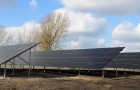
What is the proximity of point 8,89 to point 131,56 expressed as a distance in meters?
23.7

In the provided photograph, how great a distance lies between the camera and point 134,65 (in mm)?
34188

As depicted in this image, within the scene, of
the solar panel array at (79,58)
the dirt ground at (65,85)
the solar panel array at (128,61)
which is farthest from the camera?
the solar panel array at (128,61)

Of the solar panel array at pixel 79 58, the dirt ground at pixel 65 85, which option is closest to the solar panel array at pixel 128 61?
the solar panel array at pixel 79 58

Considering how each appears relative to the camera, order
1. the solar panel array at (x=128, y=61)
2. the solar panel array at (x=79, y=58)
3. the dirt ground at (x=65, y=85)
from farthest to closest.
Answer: the solar panel array at (x=128, y=61) < the solar panel array at (x=79, y=58) < the dirt ground at (x=65, y=85)

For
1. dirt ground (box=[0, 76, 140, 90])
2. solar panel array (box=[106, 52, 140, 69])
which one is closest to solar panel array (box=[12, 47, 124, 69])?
solar panel array (box=[106, 52, 140, 69])

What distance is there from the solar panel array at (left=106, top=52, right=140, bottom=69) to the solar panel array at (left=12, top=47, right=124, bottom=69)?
11.1 ft

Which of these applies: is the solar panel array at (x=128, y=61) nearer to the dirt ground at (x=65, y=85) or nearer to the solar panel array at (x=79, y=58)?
the solar panel array at (x=79, y=58)

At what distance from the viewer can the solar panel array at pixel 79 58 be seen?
3084 cm

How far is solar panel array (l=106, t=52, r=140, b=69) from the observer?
Result: 113 feet

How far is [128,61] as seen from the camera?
3631 centimetres

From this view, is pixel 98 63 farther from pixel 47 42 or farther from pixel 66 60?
pixel 47 42

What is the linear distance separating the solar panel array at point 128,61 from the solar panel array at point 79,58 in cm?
339

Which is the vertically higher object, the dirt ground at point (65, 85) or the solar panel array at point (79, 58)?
the solar panel array at point (79, 58)

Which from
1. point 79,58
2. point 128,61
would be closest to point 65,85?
point 79,58
